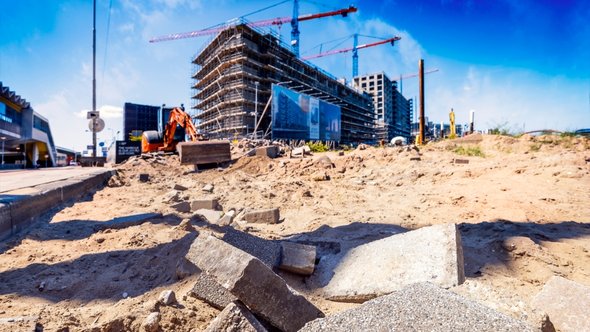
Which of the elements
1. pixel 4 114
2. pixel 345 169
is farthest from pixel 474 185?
pixel 4 114

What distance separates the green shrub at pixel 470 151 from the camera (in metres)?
9.15

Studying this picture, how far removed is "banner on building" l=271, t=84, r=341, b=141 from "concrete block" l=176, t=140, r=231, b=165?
44.9 ft

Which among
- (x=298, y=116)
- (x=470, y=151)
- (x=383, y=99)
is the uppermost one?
(x=383, y=99)

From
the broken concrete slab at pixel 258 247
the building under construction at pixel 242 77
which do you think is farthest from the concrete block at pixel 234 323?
the building under construction at pixel 242 77

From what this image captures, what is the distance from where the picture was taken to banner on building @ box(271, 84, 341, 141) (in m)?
25.2

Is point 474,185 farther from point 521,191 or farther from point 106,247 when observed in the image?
point 106,247

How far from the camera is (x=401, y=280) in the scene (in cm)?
204

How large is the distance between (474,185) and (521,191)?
88 centimetres

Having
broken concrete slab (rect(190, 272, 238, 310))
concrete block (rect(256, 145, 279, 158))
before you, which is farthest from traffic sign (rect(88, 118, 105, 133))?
broken concrete slab (rect(190, 272, 238, 310))

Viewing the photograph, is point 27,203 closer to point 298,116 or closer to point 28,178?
point 28,178

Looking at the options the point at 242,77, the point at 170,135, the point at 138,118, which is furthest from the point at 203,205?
the point at 138,118

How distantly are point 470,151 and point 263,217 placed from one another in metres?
7.71

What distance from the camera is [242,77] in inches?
1538

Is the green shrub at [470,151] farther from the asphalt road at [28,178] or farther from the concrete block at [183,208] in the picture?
the asphalt road at [28,178]
